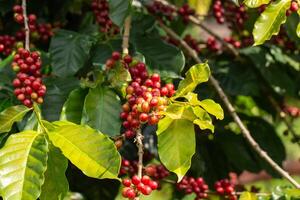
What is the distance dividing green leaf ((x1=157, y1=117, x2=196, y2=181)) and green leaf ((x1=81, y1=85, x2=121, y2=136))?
6.6 inches

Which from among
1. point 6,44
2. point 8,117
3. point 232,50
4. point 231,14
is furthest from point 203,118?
point 231,14

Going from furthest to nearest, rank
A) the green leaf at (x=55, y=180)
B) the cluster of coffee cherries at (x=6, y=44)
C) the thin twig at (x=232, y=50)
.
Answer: the thin twig at (x=232, y=50) < the cluster of coffee cherries at (x=6, y=44) < the green leaf at (x=55, y=180)

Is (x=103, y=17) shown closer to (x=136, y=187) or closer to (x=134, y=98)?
(x=134, y=98)

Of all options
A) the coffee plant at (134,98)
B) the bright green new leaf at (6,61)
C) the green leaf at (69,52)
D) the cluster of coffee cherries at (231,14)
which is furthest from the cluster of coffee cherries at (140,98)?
the cluster of coffee cherries at (231,14)

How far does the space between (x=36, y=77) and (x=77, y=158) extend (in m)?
0.37

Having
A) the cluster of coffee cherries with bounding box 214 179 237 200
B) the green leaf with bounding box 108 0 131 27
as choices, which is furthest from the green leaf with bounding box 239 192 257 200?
the green leaf with bounding box 108 0 131 27

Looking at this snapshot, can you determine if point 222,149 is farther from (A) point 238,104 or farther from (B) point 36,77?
(B) point 36,77

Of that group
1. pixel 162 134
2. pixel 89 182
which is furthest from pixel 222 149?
pixel 162 134

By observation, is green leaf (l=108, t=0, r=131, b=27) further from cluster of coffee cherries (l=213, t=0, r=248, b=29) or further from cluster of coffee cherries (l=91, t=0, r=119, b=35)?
cluster of coffee cherries (l=213, t=0, r=248, b=29)

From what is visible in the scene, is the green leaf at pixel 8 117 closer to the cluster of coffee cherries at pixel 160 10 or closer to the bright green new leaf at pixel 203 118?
the bright green new leaf at pixel 203 118

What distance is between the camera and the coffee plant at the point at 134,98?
1.23 meters

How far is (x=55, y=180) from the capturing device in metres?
1.26

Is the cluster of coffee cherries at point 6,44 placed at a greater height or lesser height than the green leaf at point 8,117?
greater

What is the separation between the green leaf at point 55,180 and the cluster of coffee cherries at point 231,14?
3.65 ft
